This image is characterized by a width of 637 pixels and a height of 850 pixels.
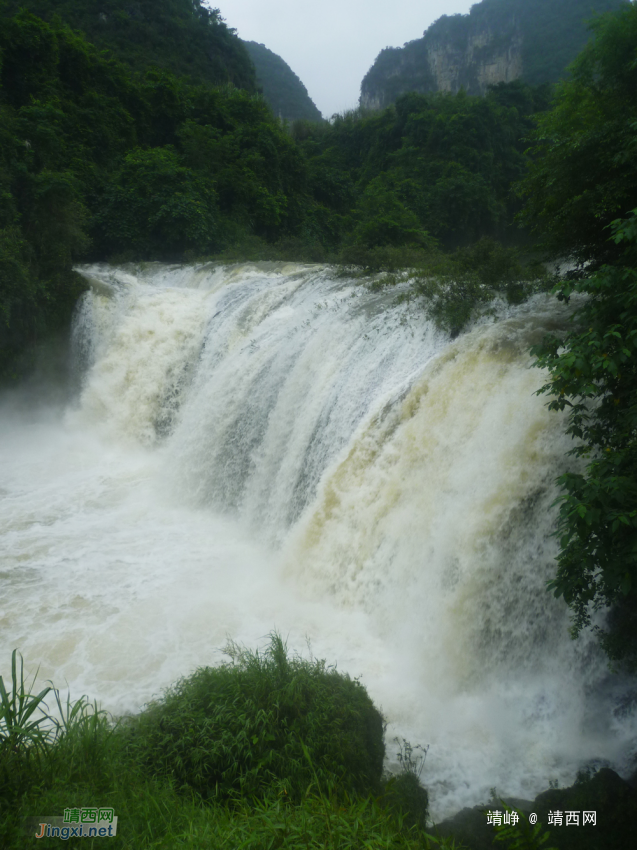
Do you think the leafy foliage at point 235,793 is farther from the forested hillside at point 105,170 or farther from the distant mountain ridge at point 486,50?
the distant mountain ridge at point 486,50

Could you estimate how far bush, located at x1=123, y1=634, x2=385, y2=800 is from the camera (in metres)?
3.57

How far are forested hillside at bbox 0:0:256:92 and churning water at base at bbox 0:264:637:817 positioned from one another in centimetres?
2738

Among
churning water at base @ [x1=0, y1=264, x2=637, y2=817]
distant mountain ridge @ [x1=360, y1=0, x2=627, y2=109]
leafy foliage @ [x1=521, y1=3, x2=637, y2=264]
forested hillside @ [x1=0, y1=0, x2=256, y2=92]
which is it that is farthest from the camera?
distant mountain ridge @ [x1=360, y1=0, x2=627, y2=109]

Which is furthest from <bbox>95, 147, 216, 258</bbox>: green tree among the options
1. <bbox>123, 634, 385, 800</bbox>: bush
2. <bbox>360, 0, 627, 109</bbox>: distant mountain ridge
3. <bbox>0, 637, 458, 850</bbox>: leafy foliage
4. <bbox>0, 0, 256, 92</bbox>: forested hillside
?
<bbox>360, 0, 627, 109</bbox>: distant mountain ridge

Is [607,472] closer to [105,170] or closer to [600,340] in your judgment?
[600,340]

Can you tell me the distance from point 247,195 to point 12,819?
78.0 ft

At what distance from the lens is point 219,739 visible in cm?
374

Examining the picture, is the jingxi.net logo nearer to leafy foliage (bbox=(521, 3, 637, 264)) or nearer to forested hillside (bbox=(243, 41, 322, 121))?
leafy foliage (bbox=(521, 3, 637, 264))

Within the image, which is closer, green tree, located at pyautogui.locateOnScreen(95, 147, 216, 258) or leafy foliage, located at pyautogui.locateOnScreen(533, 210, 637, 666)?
leafy foliage, located at pyautogui.locateOnScreen(533, 210, 637, 666)

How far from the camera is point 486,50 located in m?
55.7

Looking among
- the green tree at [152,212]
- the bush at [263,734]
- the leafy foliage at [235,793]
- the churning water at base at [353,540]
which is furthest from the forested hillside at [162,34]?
the leafy foliage at [235,793]

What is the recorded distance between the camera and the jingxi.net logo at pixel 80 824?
2.54m

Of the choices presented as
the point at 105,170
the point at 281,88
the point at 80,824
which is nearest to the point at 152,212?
the point at 105,170

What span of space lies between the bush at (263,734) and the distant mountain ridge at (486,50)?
183 ft
